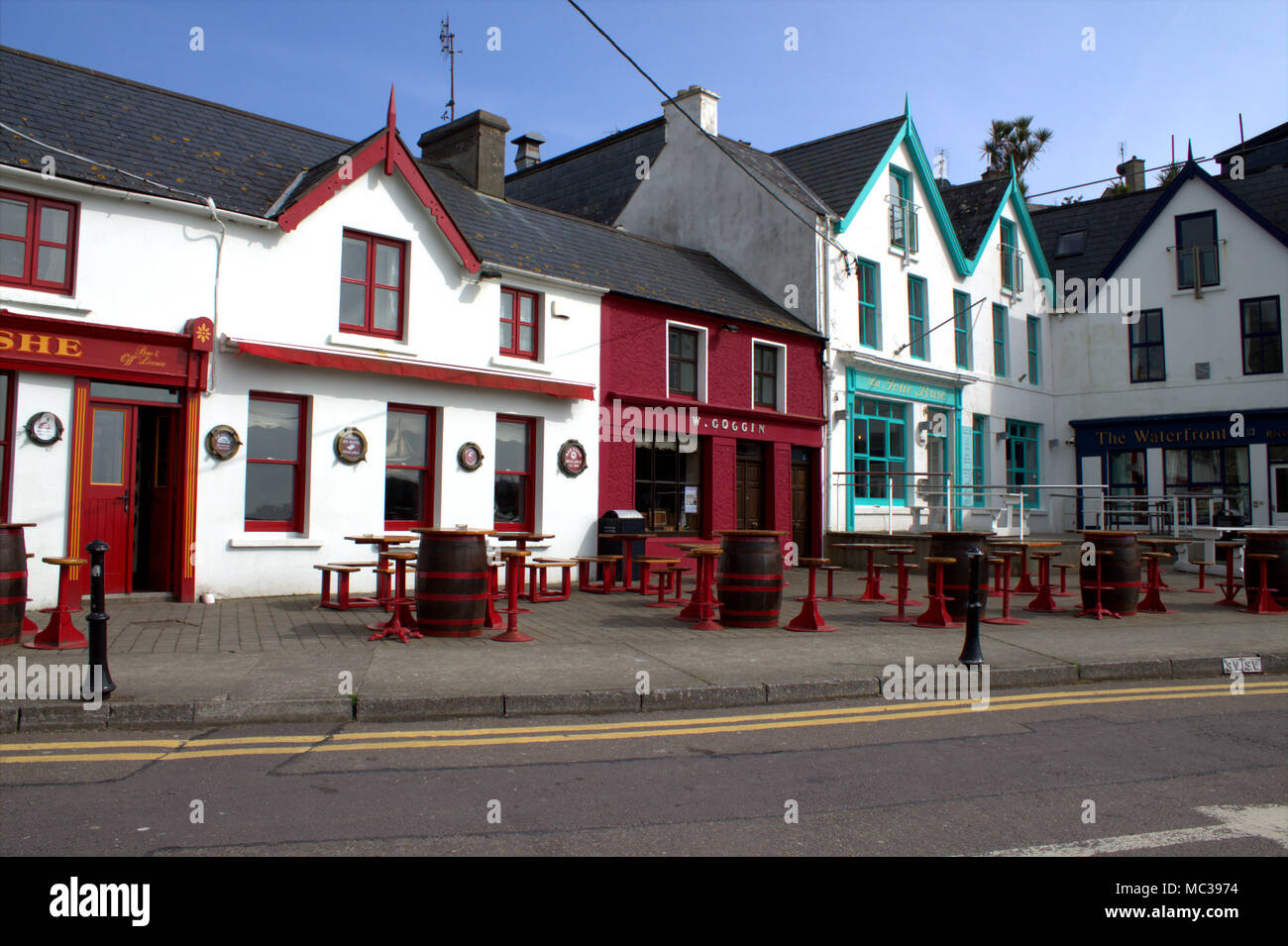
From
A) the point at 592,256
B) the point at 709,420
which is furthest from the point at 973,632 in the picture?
the point at 592,256

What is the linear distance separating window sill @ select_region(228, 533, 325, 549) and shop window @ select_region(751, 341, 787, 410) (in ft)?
33.6

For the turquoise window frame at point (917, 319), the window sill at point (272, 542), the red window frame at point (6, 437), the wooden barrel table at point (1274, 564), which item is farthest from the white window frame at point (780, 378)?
the red window frame at point (6, 437)

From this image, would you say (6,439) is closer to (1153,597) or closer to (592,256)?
(592,256)

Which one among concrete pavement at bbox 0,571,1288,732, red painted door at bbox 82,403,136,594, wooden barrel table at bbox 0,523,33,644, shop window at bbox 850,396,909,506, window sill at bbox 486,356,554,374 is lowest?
concrete pavement at bbox 0,571,1288,732

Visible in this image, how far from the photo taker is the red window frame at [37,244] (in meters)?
11.6

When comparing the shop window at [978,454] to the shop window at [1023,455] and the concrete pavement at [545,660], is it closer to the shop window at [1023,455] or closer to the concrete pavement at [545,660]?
the shop window at [1023,455]

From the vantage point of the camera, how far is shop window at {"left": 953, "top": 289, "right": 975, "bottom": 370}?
2611cm

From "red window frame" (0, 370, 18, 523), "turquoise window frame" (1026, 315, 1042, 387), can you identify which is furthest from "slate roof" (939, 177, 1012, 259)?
"red window frame" (0, 370, 18, 523)

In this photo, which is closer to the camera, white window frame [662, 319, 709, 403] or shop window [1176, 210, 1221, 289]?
white window frame [662, 319, 709, 403]

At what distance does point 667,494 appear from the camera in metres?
18.9

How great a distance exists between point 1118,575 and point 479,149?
14062mm

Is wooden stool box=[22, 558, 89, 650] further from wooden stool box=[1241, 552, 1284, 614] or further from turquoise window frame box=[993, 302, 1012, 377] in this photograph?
turquoise window frame box=[993, 302, 1012, 377]

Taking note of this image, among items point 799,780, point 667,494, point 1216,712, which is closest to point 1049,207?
point 667,494

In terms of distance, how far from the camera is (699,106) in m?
23.8
